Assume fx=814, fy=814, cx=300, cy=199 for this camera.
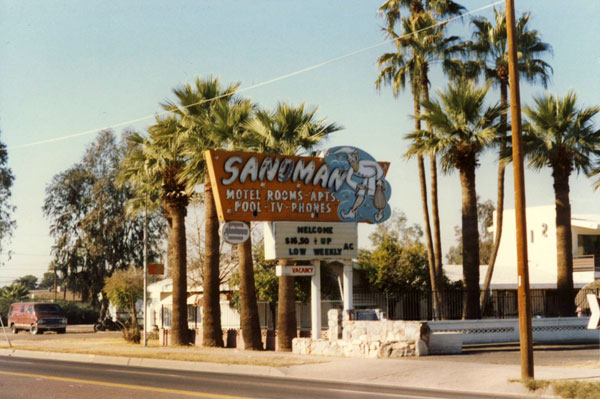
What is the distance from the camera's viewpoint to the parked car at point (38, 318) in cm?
5375

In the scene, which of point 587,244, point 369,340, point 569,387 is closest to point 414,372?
point 569,387

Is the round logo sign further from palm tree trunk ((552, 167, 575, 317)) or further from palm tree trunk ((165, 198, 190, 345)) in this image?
palm tree trunk ((552, 167, 575, 317))

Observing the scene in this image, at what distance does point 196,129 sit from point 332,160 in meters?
8.18

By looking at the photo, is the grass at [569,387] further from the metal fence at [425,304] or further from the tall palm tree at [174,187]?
the tall palm tree at [174,187]

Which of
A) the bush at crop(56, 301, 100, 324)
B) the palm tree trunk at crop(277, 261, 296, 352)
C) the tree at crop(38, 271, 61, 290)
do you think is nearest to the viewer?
the palm tree trunk at crop(277, 261, 296, 352)

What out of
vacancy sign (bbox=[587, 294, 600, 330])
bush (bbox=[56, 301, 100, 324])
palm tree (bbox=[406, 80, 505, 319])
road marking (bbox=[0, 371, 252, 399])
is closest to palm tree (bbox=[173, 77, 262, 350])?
palm tree (bbox=[406, 80, 505, 319])

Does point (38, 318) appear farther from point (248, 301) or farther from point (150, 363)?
point (150, 363)

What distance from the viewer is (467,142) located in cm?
3266

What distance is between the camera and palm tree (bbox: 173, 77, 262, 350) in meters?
32.3

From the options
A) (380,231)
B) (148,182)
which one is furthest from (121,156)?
(148,182)

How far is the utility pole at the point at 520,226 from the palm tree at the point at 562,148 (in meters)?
14.9

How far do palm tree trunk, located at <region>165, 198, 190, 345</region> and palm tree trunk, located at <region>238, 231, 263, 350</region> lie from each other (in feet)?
14.1

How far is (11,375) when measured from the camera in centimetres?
2064

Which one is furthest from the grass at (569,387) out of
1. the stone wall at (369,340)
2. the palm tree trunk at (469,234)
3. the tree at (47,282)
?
the tree at (47,282)
